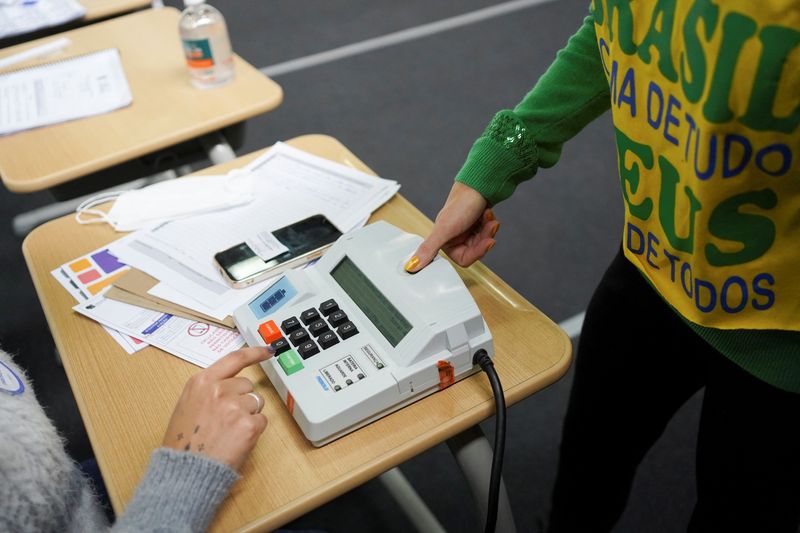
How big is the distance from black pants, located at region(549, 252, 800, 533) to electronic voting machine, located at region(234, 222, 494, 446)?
0.27 m

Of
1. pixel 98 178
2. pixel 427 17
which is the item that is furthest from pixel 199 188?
pixel 427 17

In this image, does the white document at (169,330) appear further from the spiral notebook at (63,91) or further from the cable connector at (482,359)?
the spiral notebook at (63,91)

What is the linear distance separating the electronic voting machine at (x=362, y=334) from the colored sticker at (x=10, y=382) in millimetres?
241

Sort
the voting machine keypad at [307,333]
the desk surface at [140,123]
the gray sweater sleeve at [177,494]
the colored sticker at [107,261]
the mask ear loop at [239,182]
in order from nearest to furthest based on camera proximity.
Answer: the gray sweater sleeve at [177,494] < the voting machine keypad at [307,333] < the colored sticker at [107,261] < the mask ear loop at [239,182] < the desk surface at [140,123]

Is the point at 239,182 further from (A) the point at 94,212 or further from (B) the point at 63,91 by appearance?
(B) the point at 63,91

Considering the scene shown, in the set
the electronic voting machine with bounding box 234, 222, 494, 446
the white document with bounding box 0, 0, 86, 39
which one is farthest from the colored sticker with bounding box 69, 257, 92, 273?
the white document with bounding box 0, 0, 86, 39

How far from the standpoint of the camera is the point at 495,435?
73 cm

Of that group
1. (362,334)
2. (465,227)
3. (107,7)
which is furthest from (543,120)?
(107,7)

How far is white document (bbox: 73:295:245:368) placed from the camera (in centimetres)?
82

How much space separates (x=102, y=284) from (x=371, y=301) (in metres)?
0.41

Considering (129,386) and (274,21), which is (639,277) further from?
(274,21)

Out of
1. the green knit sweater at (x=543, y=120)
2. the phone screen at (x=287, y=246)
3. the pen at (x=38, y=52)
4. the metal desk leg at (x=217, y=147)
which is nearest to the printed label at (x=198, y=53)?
the metal desk leg at (x=217, y=147)

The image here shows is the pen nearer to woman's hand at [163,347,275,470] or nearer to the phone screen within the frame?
the phone screen

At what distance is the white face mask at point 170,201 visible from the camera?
40.9 inches
